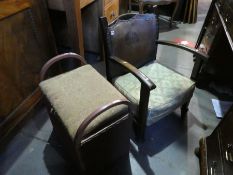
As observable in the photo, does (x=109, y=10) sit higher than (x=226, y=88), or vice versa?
(x=109, y=10)

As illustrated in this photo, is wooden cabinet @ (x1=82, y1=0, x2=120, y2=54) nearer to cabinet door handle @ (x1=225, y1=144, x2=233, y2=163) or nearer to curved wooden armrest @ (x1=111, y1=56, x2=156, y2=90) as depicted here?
curved wooden armrest @ (x1=111, y1=56, x2=156, y2=90)

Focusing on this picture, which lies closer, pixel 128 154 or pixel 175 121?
pixel 128 154

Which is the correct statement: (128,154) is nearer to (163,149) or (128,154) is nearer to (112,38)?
(163,149)

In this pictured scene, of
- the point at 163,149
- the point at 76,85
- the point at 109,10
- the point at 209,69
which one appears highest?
the point at 109,10

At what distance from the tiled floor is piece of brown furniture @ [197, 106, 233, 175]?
14 cm

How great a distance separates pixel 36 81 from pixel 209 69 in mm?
1661

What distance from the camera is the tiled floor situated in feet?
4.08

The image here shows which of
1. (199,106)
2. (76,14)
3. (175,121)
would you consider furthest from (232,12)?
(76,14)

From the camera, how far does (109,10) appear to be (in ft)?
6.77

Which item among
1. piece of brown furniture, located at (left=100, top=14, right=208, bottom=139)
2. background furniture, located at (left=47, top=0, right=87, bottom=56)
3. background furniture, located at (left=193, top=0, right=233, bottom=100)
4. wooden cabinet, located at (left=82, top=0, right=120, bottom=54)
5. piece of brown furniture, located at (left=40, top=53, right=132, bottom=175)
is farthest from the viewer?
wooden cabinet, located at (left=82, top=0, right=120, bottom=54)

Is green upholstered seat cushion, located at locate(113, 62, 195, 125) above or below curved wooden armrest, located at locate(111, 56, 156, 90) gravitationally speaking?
below

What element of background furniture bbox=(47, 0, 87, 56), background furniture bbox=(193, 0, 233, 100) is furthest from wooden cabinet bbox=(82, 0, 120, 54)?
background furniture bbox=(193, 0, 233, 100)

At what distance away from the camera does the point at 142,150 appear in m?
1.36

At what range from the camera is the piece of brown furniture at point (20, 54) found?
121 cm
